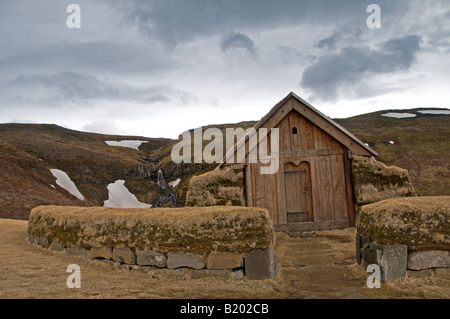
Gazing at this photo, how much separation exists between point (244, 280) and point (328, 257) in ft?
12.1

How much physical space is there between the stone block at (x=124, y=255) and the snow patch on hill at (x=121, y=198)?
5856 cm

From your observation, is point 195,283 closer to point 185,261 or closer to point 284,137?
point 185,261

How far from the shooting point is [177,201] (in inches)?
2501

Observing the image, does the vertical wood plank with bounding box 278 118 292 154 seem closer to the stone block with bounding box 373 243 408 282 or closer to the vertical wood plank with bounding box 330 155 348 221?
the vertical wood plank with bounding box 330 155 348 221

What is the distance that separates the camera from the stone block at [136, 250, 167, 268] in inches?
312

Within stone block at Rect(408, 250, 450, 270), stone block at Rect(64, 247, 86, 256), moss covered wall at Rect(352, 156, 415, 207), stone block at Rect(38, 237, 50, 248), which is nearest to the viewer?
stone block at Rect(408, 250, 450, 270)

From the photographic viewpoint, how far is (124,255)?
8.38 metres

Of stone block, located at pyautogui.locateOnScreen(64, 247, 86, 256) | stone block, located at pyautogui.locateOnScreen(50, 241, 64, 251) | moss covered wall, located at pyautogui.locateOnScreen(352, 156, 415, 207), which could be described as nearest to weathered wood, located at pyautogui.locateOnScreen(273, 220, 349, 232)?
moss covered wall, located at pyautogui.locateOnScreen(352, 156, 415, 207)

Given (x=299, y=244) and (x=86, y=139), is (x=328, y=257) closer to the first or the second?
(x=299, y=244)

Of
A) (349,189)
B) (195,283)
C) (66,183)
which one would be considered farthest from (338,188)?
(66,183)

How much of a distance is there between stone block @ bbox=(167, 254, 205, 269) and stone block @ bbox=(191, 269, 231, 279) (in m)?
0.10

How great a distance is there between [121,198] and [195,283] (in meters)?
65.6

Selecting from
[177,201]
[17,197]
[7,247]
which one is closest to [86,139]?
[177,201]

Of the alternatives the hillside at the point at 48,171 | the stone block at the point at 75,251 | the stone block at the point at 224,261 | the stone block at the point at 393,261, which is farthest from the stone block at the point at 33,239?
the hillside at the point at 48,171
